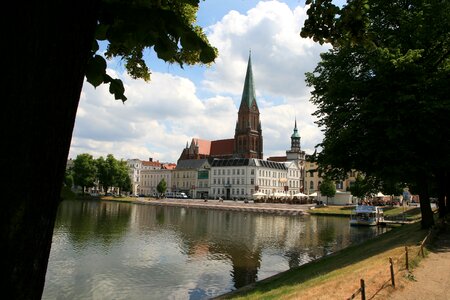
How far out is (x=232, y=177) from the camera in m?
138

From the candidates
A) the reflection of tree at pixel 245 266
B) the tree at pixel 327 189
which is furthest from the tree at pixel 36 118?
the tree at pixel 327 189

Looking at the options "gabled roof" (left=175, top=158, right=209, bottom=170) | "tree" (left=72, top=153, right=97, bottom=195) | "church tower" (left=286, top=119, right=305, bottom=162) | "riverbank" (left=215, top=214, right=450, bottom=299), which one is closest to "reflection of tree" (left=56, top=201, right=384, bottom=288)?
"riverbank" (left=215, top=214, right=450, bottom=299)

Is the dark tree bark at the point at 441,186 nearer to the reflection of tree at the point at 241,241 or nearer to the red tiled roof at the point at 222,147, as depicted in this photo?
the reflection of tree at the point at 241,241

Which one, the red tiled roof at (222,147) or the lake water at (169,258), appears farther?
the red tiled roof at (222,147)

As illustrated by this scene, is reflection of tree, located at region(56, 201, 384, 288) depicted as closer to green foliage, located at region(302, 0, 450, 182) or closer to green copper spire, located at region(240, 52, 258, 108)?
green foliage, located at region(302, 0, 450, 182)

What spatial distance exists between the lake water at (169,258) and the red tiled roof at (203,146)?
123 m

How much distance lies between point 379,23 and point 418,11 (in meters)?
2.48

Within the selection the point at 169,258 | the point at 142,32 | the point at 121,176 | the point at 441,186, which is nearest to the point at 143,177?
the point at 121,176

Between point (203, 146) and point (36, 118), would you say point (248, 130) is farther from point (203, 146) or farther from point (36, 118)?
point (36, 118)

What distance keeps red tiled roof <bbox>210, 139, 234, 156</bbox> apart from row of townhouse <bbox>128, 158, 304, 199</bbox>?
9.69m

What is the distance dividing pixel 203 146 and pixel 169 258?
5671 inches

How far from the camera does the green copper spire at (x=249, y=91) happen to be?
6103 inches

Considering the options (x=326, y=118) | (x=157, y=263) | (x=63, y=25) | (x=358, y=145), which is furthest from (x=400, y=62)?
(x=63, y=25)

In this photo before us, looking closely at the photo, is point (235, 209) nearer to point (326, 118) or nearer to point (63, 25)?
point (326, 118)
